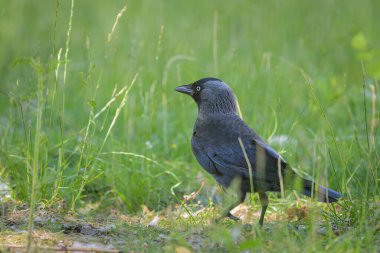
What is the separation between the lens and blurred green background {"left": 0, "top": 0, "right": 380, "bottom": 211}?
4.80 m

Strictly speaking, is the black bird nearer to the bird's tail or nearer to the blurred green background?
the bird's tail

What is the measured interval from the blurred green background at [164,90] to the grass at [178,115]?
23 mm

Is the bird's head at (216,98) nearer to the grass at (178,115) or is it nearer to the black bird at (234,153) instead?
the black bird at (234,153)

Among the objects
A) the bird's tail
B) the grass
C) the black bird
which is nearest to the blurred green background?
the grass

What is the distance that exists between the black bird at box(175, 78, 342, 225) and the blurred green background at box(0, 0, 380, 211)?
316 millimetres

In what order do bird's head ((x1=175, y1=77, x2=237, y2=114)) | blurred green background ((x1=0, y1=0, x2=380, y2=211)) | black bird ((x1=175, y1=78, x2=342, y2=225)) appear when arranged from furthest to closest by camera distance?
bird's head ((x1=175, y1=77, x2=237, y2=114)), blurred green background ((x1=0, y1=0, x2=380, y2=211)), black bird ((x1=175, y1=78, x2=342, y2=225))

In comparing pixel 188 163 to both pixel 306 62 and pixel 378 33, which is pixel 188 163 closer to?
pixel 306 62

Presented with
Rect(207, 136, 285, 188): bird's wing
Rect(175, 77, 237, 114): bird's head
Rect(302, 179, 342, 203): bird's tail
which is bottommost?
Rect(302, 179, 342, 203): bird's tail

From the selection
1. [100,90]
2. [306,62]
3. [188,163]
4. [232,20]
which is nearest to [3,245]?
[188,163]

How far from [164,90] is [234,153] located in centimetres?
189

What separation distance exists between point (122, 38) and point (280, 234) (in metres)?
6.44

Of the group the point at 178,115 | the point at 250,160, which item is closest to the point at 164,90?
the point at 178,115

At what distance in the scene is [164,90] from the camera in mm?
6391

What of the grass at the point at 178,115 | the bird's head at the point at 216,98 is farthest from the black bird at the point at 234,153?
the grass at the point at 178,115
